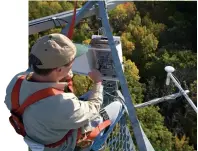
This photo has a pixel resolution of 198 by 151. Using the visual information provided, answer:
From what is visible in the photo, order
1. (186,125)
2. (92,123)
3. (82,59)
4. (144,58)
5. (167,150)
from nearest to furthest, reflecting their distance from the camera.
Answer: (92,123)
(82,59)
(167,150)
(186,125)
(144,58)

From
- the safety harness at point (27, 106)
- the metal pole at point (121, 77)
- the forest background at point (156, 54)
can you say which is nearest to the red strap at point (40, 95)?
the safety harness at point (27, 106)

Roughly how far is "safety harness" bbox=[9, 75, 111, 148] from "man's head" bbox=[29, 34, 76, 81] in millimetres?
45

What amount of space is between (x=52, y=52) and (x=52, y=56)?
Result: 0.5 inches

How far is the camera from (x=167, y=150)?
5102 mm

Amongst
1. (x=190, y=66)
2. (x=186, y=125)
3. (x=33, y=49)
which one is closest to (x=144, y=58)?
(x=190, y=66)

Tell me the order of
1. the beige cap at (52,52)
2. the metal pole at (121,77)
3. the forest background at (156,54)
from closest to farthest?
1. the beige cap at (52,52)
2. the metal pole at (121,77)
3. the forest background at (156,54)

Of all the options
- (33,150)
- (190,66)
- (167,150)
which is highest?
(33,150)

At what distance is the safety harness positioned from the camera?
1.10 metres

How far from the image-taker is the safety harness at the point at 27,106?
1.10 metres

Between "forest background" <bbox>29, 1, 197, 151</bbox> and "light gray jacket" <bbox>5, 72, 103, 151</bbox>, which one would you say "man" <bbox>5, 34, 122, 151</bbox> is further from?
"forest background" <bbox>29, 1, 197, 151</bbox>

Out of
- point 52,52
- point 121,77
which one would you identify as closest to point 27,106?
point 52,52

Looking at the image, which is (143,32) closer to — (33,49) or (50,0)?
(50,0)

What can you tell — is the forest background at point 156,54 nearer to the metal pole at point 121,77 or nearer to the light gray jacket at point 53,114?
the metal pole at point 121,77

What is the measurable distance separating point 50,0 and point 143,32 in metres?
1.47
